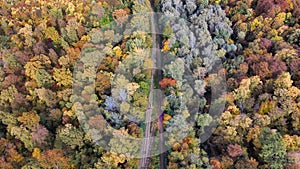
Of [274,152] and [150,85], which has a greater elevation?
[150,85]

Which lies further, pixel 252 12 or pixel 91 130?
pixel 252 12

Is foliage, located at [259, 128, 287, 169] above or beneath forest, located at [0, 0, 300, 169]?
beneath

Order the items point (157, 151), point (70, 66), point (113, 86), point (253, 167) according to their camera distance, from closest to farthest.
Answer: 1. point (253, 167)
2. point (157, 151)
3. point (113, 86)
4. point (70, 66)

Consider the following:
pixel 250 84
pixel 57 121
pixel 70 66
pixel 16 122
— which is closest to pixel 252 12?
pixel 250 84

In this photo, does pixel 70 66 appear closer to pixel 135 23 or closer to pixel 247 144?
pixel 135 23

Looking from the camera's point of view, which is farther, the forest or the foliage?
the forest

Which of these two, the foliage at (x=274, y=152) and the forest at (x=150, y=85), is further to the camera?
the forest at (x=150, y=85)

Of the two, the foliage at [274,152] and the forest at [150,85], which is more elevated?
the forest at [150,85]

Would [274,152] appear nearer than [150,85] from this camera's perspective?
Yes
